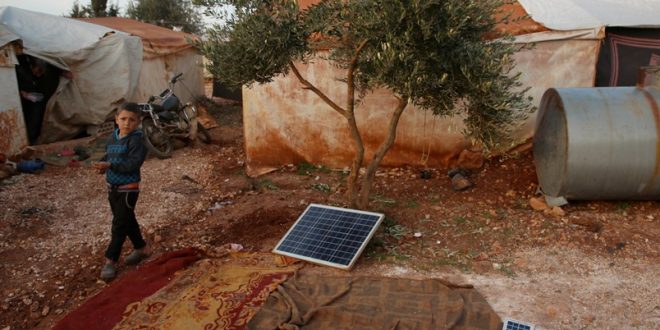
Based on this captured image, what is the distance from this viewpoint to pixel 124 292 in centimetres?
413

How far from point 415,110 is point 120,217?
14.8 ft

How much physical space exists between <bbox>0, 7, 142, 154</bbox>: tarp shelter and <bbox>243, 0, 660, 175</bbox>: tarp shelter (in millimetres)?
4316

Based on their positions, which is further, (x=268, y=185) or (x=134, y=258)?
(x=268, y=185)

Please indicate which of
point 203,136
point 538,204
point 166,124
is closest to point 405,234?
point 538,204

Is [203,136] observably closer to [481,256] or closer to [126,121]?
[126,121]

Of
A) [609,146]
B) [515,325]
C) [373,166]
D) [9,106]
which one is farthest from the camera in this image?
[9,106]

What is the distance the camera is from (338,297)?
3.96 meters

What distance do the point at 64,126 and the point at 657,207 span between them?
406 inches

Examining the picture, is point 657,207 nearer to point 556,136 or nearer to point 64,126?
point 556,136

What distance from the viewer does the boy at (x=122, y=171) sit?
4.36 meters

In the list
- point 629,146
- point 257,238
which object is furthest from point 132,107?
point 629,146

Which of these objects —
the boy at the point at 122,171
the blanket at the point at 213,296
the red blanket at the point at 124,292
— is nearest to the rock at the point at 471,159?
the blanket at the point at 213,296

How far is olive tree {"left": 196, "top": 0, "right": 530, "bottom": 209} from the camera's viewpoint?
167 inches

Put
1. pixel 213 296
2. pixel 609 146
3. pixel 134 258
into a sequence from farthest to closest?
pixel 609 146
pixel 134 258
pixel 213 296
